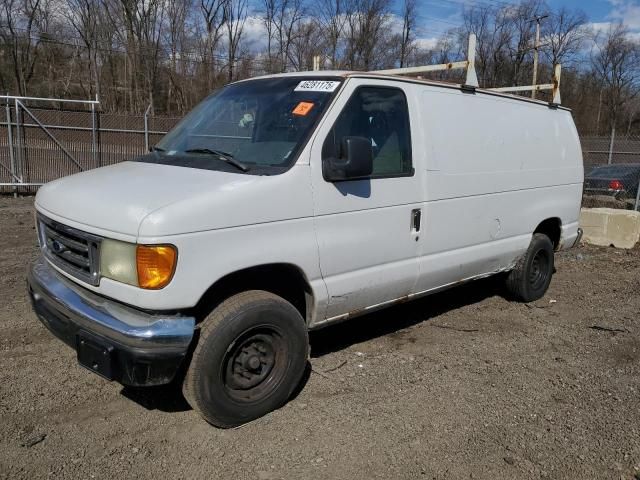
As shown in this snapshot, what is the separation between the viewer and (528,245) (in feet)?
18.6

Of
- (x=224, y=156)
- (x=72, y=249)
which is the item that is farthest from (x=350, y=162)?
(x=72, y=249)

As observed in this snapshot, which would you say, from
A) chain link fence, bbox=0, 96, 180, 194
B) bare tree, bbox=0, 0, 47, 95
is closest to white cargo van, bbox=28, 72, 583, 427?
chain link fence, bbox=0, 96, 180, 194

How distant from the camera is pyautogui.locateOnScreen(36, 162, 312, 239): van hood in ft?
9.48

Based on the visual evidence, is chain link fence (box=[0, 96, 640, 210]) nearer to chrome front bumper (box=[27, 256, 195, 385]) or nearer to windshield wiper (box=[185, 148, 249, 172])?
windshield wiper (box=[185, 148, 249, 172])

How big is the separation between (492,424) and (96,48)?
1752 inches

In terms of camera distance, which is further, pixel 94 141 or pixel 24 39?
pixel 24 39

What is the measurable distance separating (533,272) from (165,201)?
173 inches

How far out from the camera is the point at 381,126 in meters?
4.02

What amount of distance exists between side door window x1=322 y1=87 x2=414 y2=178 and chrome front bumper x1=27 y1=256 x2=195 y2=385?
1579 mm

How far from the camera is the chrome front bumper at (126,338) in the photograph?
2.89 m

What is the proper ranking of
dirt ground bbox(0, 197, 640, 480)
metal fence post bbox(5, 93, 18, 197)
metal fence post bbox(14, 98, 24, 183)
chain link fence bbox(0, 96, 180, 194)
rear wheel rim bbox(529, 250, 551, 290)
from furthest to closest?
chain link fence bbox(0, 96, 180, 194) → metal fence post bbox(14, 98, 24, 183) → metal fence post bbox(5, 93, 18, 197) → rear wheel rim bbox(529, 250, 551, 290) → dirt ground bbox(0, 197, 640, 480)

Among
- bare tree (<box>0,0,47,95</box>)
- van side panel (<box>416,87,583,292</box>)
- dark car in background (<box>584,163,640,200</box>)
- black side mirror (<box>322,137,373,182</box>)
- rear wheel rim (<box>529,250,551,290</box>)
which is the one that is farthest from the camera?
bare tree (<box>0,0,47,95</box>)

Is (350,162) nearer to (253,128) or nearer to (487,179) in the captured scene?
(253,128)

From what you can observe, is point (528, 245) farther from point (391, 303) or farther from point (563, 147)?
point (391, 303)
